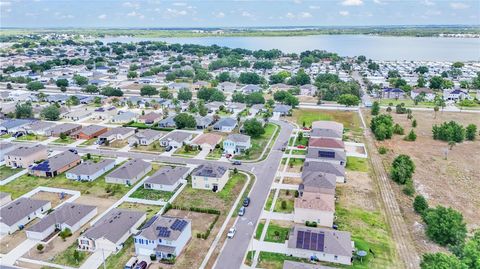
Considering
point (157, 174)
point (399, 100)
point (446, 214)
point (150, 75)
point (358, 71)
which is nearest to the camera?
point (446, 214)

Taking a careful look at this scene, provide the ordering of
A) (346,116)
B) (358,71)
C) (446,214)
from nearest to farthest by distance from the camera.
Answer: (446,214) < (346,116) < (358,71)

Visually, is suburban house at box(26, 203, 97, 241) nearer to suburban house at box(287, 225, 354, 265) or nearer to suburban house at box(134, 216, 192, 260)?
suburban house at box(134, 216, 192, 260)

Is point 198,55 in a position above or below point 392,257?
above

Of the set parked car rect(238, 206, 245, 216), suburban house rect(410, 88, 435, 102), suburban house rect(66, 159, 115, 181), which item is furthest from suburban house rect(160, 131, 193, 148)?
suburban house rect(410, 88, 435, 102)

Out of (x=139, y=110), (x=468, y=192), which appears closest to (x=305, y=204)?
(x=468, y=192)

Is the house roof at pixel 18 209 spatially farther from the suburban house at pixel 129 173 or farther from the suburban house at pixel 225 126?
the suburban house at pixel 225 126

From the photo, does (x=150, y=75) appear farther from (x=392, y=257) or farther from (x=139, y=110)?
(x=392, y=257)

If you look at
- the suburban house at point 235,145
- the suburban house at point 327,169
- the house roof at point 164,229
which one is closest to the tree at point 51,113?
the suburban house at point 235,145
